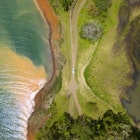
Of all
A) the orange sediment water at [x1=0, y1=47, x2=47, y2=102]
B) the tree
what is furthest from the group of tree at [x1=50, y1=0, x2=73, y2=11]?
the orange sediment water at [x1=0, y1=47, x2=47, y2=102]

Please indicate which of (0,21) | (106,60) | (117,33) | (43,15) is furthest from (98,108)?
(0,21)

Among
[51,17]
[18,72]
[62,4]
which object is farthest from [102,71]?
[18,72]

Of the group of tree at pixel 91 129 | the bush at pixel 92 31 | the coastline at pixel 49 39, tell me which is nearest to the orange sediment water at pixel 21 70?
the coastline at pixel 49 39

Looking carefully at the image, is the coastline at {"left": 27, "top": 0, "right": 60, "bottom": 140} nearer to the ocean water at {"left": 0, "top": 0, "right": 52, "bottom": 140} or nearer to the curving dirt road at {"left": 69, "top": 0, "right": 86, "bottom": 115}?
the ocean water at {"left": 0, "top": 0, "right": 52, "bottom": 140}

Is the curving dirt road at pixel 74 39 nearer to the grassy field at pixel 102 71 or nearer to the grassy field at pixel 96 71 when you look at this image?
the grassy field at pixel 96 71

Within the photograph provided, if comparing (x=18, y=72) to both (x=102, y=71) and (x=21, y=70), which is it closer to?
(x=21, y=70)

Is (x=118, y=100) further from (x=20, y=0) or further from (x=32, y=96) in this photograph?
(x=20, y=0)
